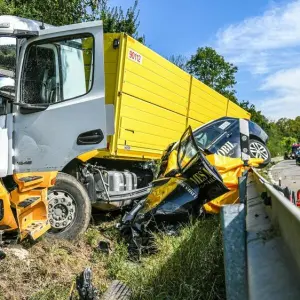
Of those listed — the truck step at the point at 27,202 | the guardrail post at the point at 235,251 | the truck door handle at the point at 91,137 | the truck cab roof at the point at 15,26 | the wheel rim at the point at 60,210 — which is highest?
the truck cab roof at the point at 15,26

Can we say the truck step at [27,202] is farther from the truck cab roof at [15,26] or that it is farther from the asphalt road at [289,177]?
the asphalt road at [289,177]

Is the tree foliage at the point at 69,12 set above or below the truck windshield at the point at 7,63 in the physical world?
above

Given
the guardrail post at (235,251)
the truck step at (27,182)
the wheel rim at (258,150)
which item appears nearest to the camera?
the guardrail post at (235,251)

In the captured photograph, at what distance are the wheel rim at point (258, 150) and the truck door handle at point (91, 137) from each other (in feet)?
11.5

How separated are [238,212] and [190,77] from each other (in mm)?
7114

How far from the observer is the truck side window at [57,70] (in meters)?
4.83

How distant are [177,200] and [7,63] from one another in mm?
2350

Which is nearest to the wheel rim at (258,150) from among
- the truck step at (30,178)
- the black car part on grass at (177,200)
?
the black car part on grass at (177,200)

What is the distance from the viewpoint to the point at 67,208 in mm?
5227

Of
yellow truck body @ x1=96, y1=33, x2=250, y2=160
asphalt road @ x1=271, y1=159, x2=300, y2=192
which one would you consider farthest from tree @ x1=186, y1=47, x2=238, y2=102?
yellow truck body @ x1=96, y1=33, x2=250, y2=160

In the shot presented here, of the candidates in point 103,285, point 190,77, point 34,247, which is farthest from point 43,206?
point 190,77

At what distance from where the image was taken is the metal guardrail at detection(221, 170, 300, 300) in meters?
1.34

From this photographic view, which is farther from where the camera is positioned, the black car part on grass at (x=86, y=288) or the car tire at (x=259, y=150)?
the car tire at (x=259, y=150)

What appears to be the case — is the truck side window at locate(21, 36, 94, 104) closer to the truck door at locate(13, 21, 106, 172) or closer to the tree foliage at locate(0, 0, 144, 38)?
the truck door at locate(13, 21, 106, 172)
